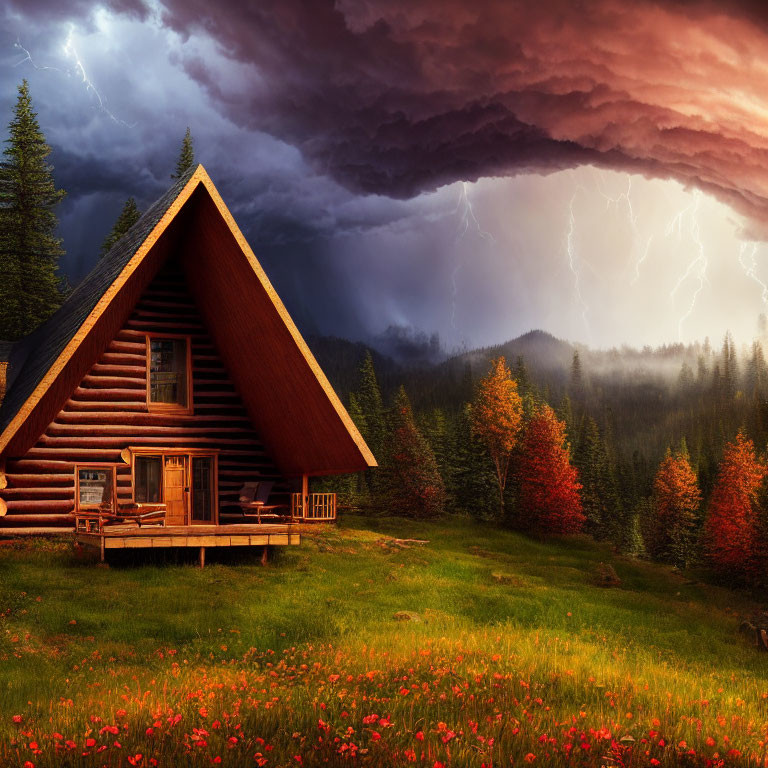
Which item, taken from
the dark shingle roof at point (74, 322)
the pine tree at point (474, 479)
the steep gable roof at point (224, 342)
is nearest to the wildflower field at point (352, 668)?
the steep gable roof at point (224, 342)

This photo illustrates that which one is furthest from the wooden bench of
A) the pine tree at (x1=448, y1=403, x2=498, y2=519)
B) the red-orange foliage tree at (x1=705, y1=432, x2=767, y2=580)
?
the pine tree at (x1=448, y1=403, x2=498, y2=519)

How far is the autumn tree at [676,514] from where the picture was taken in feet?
189

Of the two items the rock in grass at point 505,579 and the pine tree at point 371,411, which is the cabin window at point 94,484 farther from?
the pine tree at point 371,411

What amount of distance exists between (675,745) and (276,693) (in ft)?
10.9

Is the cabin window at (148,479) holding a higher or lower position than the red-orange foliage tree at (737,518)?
higher

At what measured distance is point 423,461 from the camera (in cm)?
5334

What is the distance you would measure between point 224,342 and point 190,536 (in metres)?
6.75

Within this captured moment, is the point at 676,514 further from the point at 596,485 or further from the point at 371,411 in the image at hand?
the point at 371,411

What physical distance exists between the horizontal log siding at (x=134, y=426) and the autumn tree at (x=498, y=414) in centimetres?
3307

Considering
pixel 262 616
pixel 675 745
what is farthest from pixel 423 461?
pixel 675 745

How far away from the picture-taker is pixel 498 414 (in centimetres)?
5588

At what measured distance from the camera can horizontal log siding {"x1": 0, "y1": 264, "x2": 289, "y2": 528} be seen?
70.8 ft

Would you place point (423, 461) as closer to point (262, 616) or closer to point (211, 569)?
point (211, 569)

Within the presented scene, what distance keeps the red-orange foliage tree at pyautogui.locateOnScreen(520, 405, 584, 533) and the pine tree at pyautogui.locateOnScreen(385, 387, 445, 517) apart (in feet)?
20.4
